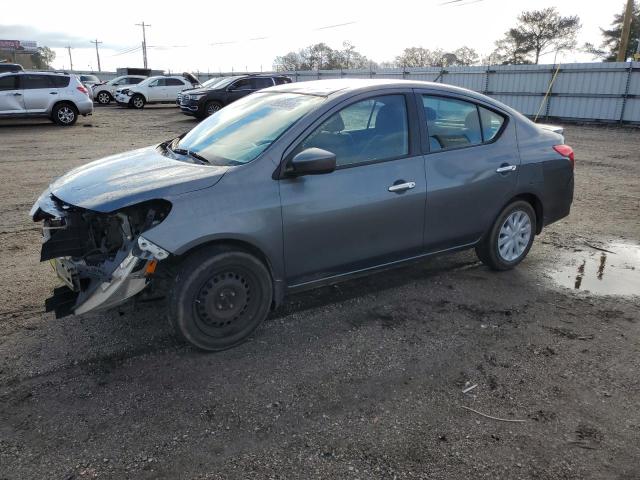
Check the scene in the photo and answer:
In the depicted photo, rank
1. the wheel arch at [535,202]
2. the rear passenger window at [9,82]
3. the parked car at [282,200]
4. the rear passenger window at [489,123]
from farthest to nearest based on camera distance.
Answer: the rear passenger window at [9,82], the wheel arch at [535,202], the rear passenger window at [489,123], the parked car at [282,200]

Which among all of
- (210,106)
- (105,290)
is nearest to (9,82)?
(210,106)

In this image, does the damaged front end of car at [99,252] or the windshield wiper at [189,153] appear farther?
the windshield wiper at [189,153]

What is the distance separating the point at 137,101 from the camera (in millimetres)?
27625

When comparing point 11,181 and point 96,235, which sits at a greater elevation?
point 96,235

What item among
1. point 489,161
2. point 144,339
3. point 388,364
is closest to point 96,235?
point 144,339

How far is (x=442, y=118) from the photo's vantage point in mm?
4398

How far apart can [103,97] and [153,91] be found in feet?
16.2

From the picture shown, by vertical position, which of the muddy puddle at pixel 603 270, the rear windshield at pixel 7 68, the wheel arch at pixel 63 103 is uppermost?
the rear windshield at pixel 7 68

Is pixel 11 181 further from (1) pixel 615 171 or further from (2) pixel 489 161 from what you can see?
(1) pixel 615 171

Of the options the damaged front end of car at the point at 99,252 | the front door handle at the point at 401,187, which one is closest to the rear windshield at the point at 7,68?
the damaged front end of car at the point at 99,252

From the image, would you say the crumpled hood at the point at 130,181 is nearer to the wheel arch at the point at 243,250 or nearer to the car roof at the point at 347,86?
the wheel arch at the point at 243,250

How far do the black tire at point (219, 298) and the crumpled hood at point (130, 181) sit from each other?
1.52 feet

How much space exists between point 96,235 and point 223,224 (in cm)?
94

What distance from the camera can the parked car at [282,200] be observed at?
3.30 metres
